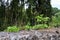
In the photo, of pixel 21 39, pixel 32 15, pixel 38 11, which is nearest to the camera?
pixel 21 39

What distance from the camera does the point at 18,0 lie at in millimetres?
13414

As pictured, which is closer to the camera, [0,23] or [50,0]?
[0,23]

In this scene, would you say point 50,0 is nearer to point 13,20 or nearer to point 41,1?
point 41,1

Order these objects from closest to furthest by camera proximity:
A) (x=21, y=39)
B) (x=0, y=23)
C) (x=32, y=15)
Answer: (x=21, y=39) → (x=0, y=23) → (x=32, y=15)

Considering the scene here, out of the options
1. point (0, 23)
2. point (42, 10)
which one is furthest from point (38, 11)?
point (0, 23)

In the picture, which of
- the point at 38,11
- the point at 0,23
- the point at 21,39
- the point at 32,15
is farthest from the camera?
the point at 38,11

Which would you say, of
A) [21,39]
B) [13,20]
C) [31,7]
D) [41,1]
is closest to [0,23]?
[13,20]

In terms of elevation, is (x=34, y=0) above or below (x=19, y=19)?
above

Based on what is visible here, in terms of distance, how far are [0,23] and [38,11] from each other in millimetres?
3076

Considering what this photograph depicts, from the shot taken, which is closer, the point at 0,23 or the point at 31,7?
the point at 0,23

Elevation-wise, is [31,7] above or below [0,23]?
above

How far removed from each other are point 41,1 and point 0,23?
3508mm

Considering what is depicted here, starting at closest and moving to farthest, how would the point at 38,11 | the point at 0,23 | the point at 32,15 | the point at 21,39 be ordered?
the point at 21,39 < the point at 0,23 < the point at 32,15 < the point at 38,11

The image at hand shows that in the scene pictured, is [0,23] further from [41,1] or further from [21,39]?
[21,39]
